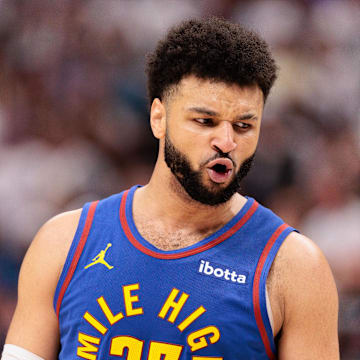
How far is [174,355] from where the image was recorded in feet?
7.63

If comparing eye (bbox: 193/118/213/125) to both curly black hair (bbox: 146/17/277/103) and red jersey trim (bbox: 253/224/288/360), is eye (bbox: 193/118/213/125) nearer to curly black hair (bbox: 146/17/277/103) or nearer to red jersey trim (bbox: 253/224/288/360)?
curly black hair (bbox: 146/17/277/103)

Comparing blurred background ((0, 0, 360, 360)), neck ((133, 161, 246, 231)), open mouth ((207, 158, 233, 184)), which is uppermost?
blurred background ((0, 0, 360, 360))

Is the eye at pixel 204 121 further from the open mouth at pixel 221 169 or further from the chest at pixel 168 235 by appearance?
the chest at pixel 168 235

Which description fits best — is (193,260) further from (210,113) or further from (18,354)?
(18,354)

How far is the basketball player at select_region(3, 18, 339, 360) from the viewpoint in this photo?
232cm

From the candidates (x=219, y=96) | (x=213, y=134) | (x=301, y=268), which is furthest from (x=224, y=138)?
(x=301, y=268)

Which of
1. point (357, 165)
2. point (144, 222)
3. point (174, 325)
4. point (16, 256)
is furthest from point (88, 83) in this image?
point (174, 325)

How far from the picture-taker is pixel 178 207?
8.50ft

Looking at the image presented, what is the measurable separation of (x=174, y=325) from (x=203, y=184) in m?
0.52

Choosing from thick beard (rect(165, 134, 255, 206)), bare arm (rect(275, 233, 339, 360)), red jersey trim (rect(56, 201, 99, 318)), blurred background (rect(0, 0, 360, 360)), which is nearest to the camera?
bare arm (rect(275, 233, 339, 360))

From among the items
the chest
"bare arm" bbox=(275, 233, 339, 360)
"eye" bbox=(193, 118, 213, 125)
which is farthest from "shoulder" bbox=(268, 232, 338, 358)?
"eye" bbox=(193, 118, 213, 125)

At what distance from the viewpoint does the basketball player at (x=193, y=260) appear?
2322 mm

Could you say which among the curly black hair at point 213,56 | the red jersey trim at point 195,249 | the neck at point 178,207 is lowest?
the red jersey trim at point 195,249

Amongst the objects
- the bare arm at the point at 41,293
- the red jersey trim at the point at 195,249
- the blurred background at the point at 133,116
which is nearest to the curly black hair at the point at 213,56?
the red jersey trim at the point at 195,249
